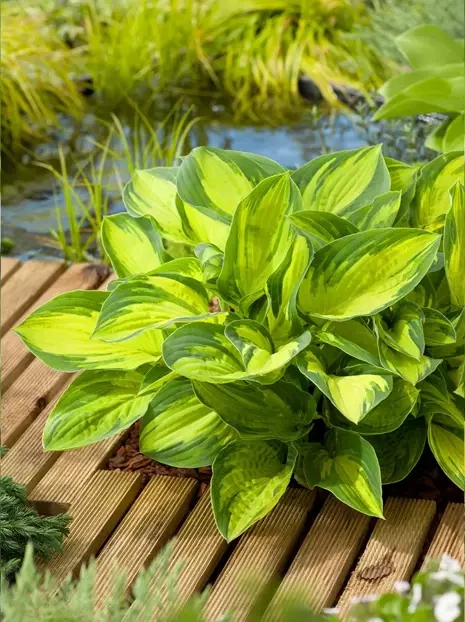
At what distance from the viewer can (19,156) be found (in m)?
4.54

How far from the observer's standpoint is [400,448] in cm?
190

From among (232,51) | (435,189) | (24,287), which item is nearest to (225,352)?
(435,189)

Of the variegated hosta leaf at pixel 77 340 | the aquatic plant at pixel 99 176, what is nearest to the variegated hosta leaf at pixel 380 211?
the variegated hosta leaf at pixel 77 340

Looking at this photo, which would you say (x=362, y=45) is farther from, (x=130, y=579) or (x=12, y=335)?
(x=130, y=579)

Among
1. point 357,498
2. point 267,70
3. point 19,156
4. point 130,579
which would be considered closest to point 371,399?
point 357,498

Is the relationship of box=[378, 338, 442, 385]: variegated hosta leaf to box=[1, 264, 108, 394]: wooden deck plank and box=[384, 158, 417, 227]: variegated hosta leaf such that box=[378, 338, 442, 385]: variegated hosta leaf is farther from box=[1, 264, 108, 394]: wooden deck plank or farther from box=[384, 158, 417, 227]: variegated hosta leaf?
box=[1, 264, 108, 394]: wooden deck plank

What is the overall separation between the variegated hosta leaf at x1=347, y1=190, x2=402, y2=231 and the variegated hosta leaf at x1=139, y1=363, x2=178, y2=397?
18.4 inches

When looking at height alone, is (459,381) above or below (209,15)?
above

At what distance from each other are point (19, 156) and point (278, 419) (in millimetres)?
3049

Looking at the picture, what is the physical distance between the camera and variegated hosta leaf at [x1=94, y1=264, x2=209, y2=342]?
1811mm

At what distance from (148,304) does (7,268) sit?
1.15m

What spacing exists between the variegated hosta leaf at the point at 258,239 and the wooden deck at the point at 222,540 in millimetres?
414

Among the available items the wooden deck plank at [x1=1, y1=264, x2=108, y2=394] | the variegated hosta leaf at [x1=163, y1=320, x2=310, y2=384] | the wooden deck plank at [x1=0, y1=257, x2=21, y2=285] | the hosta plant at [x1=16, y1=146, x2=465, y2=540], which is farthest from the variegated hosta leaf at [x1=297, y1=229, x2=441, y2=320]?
the wooden deck plank at [x1=0, y1=257, x2=21, y2=285]

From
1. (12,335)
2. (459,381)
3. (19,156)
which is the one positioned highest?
(459,381)
